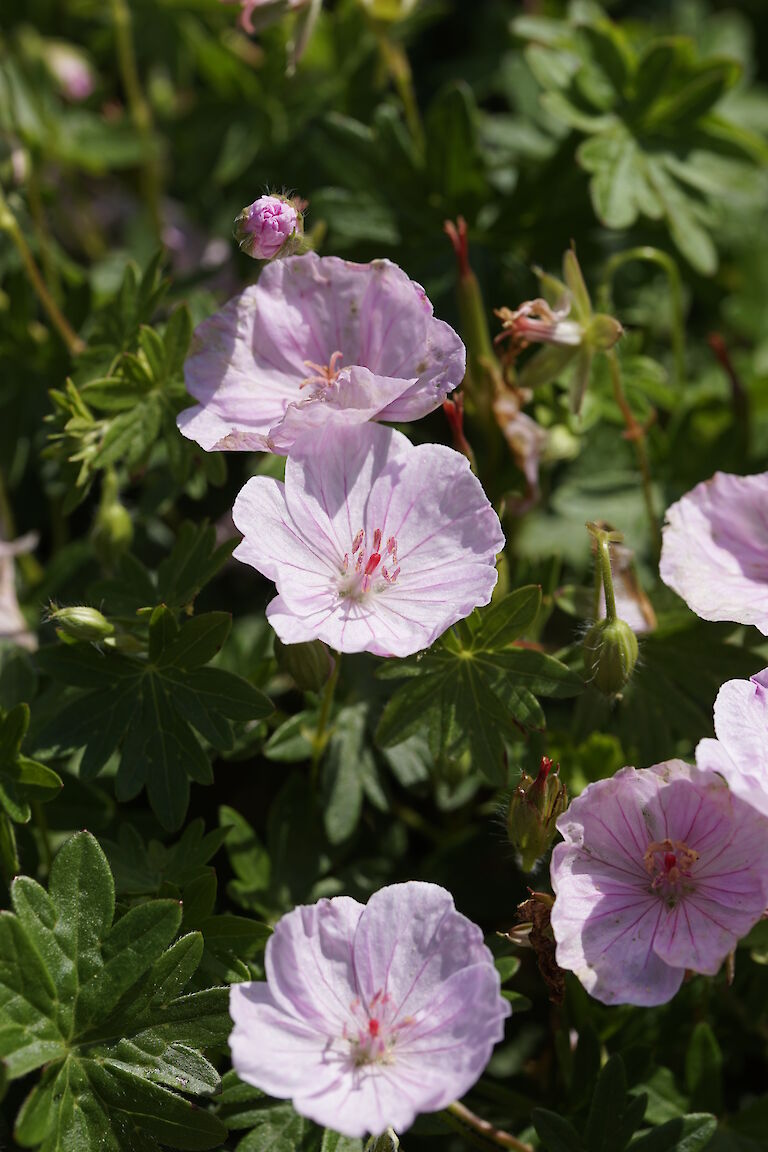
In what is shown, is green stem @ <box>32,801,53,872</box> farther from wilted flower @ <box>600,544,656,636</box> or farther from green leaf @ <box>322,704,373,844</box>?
wilted flower @ <box>600,544,656,636</box>

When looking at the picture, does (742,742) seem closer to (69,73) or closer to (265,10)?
(265,10)

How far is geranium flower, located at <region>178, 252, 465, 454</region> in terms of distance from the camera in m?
1.78

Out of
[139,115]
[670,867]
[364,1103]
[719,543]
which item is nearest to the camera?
[364,1103]

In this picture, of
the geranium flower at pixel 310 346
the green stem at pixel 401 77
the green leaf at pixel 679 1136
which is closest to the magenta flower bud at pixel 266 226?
the geranium flower at pixel 310 346

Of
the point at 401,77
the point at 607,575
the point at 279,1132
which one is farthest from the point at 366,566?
the point at 401,77

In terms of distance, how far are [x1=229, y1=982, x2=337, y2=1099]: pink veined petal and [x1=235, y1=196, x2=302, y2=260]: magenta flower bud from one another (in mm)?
1011

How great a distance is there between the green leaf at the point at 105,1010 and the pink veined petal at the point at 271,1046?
0.14 meters

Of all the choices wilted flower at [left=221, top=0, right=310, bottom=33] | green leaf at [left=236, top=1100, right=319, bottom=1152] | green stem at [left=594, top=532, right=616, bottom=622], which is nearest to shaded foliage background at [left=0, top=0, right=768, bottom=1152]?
green leaf at [left=236, top=1100, right=319, bottom=1152]

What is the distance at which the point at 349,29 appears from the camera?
2842 mm

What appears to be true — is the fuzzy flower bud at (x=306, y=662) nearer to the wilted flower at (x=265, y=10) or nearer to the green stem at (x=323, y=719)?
the green stem at (x=323, y=719)

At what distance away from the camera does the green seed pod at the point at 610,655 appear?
1.71 meters

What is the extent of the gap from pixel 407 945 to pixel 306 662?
16.6 inches

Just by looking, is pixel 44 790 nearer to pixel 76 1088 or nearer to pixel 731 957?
pixel 76 1088

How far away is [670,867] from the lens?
63.3 inches
